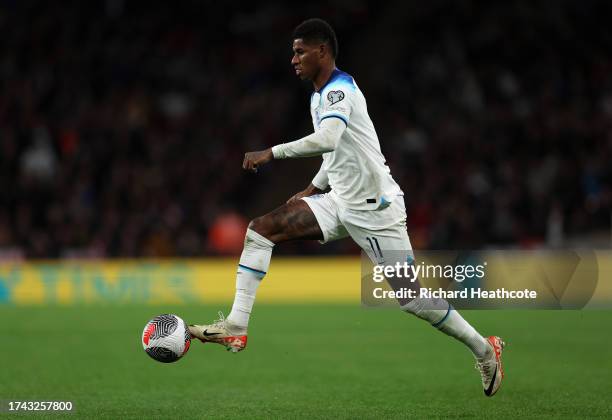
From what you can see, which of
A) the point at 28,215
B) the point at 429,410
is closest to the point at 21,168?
the point at 28,215

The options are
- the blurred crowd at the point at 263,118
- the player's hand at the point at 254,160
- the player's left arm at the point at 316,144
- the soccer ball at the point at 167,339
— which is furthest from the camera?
the blurred crowd at the point at 263,118

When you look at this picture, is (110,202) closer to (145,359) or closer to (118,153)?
(118,153)

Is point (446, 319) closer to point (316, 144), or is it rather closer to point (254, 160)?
point (316, 144)

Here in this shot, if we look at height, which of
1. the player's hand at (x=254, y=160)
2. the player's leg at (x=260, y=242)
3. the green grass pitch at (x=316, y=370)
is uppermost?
the player's hand at (x=254, y=160)

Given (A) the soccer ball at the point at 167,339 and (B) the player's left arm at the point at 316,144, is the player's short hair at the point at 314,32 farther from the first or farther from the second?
(A) the soccer ball at the point at 167,339

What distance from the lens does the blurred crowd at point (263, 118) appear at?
17.0 metres

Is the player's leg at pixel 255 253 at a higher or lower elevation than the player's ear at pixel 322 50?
lower

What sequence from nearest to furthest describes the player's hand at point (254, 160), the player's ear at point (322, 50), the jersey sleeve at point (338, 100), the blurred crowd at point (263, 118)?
1. the player's hand at point (254, 160)
2. the jersey sleeve at point (338, 100)
3. the player's ear at point (322, 50)
4. the blurred crowd at point (263, 118)

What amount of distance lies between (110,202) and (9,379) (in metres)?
9.24

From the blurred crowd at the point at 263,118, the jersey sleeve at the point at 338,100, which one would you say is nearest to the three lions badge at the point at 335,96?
the jersey sleeve at the point at 338,100

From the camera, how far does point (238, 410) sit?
6.90 metres

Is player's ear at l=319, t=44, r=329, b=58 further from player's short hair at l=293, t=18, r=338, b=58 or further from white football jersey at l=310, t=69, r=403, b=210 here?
white football jersey at l=310, t=69, r=403, b=210

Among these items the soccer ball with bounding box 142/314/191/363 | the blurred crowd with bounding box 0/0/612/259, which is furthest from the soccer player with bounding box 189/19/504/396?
the blurred crowd with bounding box 0/0/612/259

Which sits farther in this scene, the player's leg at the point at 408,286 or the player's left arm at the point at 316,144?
the player's leg at the point at 408,286
